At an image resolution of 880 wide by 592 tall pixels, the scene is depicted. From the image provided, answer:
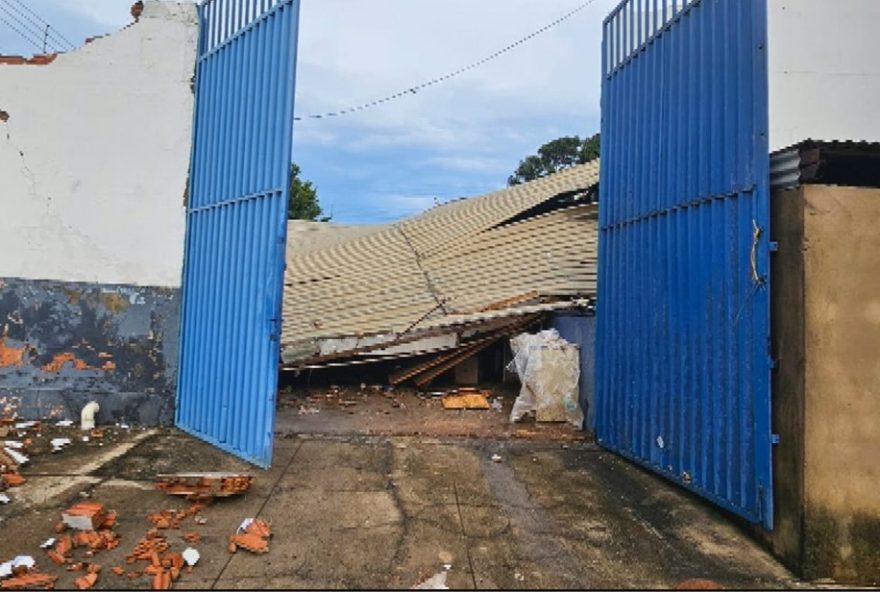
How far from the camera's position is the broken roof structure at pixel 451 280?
9.06m

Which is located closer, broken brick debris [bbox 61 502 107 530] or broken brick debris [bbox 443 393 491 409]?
broken brick debris [bbox 61 502 107 530]

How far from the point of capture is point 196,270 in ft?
21.1

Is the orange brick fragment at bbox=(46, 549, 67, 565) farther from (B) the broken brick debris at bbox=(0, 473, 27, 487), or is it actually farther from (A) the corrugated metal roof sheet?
(A) the corrugated metal roof sheet

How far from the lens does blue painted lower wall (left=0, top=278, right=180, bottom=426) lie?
6.35m

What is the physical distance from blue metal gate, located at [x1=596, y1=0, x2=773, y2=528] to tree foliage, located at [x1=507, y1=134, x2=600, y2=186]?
2950 centimetres

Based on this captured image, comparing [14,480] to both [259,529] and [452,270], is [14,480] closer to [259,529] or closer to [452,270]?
[259,529]

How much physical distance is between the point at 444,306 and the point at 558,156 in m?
28.8

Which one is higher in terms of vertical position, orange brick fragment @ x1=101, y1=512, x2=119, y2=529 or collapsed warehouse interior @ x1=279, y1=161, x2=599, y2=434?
collapsed warehouse interior @ x1=279, y1=161, x2=599, y2=434

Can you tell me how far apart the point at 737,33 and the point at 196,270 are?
532 centimetres

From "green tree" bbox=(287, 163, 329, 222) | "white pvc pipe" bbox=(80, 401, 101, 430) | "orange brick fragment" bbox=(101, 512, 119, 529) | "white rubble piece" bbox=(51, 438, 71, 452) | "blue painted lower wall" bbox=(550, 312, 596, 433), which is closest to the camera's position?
"orange brick fragment" bbox=(101, 512, 119, 529)

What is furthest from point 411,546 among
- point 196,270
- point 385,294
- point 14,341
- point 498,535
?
point 385,294

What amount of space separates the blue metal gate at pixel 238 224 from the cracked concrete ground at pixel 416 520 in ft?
1.46

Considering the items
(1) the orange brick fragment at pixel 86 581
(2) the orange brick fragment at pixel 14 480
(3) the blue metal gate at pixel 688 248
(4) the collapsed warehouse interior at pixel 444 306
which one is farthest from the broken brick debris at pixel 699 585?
(2) the orange brick fragment at pixel 14 480

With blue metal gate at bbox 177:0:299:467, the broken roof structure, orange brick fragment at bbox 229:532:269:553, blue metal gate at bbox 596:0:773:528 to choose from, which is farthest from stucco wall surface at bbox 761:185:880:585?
the broken roof structure
